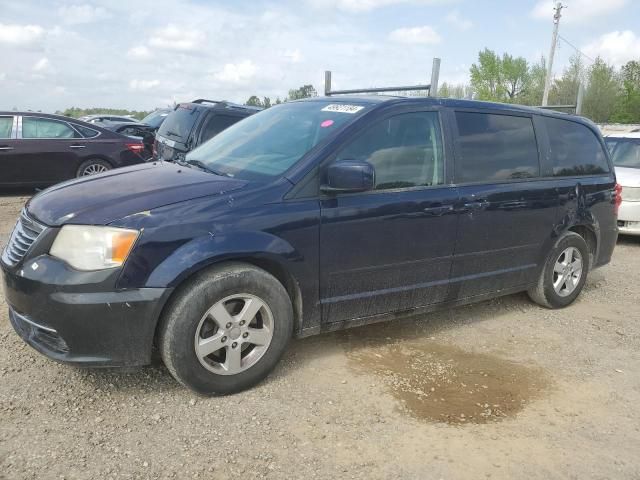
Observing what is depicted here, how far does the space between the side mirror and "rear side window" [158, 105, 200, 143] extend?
5.15 metres

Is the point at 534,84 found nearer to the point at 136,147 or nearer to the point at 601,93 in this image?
the point at 601,93

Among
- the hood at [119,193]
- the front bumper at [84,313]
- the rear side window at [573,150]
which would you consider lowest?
the front bumper at [84,313]

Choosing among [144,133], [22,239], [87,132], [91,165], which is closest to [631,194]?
[22,239]

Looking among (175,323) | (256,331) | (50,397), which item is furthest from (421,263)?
(50,397)

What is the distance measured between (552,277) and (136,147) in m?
7.90

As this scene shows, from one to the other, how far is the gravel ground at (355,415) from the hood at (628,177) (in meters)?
4.72

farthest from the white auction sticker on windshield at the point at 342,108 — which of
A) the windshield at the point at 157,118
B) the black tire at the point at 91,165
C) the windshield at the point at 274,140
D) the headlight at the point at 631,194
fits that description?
the windshield at the point at 157,118

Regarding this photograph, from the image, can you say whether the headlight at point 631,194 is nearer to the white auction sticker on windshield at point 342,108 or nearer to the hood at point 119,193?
the white auction sticker on windshield at point 342,108

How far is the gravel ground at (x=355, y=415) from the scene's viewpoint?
272cm

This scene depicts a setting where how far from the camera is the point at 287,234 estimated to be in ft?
10.9

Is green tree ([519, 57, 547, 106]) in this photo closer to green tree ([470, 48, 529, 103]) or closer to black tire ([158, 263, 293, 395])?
green tree ([470, 48, 529, 103])

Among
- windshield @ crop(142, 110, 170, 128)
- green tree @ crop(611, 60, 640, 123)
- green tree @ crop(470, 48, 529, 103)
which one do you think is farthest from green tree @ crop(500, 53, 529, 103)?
windshield @ crop(142, 110, 170, 128)

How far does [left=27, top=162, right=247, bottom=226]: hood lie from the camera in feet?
9.95

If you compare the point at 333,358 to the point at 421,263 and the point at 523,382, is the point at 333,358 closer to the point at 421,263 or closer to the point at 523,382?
the point at 421,263
